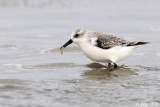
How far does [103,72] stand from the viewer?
9.73 metres

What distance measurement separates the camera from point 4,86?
8289mm

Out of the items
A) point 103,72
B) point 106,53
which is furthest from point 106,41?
point 103,72

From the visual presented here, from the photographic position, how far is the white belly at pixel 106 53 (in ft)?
32.3

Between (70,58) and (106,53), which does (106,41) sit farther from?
(70,58)

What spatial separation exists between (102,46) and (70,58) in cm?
141

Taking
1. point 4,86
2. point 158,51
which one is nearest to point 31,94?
point 4,86

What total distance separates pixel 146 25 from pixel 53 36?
123 inches

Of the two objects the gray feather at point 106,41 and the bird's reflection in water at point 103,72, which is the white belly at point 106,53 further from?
the bird's reflection in water at point 103,72

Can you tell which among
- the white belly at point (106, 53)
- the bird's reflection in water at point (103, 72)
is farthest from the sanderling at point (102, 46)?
the bird's reflection in water at point (103, 72)

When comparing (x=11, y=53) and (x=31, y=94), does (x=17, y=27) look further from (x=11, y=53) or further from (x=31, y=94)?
(x=31, y=94)

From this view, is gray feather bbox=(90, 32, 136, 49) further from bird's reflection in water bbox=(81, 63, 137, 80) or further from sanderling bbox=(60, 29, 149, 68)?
bird's reflection in water bbox=(81, 63, 137, 80)

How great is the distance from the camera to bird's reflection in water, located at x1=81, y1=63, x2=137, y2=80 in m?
9.25

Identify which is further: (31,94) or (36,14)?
(36,14)

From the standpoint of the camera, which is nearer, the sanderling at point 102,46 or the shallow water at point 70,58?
the shallow water at point 70,58
